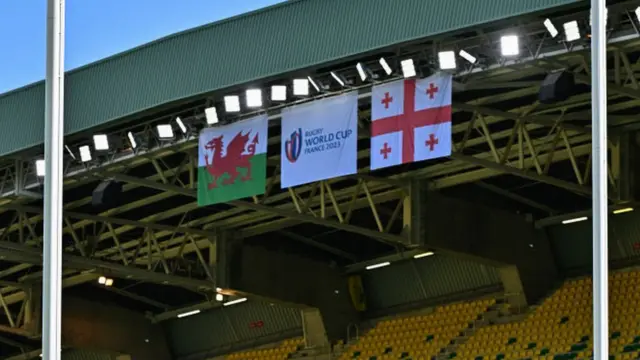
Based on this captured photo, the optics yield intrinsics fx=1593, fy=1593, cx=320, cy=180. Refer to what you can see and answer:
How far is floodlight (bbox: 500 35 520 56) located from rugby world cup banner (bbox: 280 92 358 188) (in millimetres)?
3693

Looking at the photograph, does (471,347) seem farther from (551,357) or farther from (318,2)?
(318,2)

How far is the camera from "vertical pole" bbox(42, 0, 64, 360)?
17094mm

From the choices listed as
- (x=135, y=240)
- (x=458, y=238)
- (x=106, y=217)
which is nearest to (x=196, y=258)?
(x=135, y=240)

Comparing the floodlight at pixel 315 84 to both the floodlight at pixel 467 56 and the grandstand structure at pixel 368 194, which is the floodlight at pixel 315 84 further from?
the floodlight at pixel 467 56

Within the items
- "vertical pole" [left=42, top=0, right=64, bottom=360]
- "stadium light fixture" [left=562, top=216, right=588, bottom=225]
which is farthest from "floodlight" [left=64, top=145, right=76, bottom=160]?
"vertical pole" [left=42, top=0, right=64, bottom=360]

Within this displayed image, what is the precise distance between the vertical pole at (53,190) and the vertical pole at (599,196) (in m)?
5.97

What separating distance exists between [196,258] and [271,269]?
8.99ft

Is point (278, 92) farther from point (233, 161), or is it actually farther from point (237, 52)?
point (233, 161)

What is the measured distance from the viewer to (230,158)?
31906 millimetres

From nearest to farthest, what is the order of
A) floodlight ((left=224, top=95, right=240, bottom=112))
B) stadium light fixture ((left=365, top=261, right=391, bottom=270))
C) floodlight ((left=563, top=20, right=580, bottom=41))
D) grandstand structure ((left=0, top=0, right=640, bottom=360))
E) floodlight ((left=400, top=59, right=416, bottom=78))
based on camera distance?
floodlight ((left=563, top=20, right=580, bottom=41))
floodlight ((left=400, top=59, right=416, bottom=78))
grandstand structure ((left=0, top=0, right=640, bottom=360))
floodlight ((left=224, top=95, right=240, bottom=112))
stadium light fixture ((left=365, top=261, right=391, bottom=270))

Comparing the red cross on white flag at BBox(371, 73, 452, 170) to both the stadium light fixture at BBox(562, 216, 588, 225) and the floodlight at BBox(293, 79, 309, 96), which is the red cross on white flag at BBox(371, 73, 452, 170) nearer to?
the floodlight at BBox(293, 79, 309, 96)

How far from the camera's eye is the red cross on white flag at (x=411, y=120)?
93.6ft

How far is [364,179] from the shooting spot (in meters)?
36.6

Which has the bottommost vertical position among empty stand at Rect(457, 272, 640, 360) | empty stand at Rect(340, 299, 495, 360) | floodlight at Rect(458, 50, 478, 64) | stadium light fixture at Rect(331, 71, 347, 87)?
empty stand at Rect(457, 272, 640, 360)
